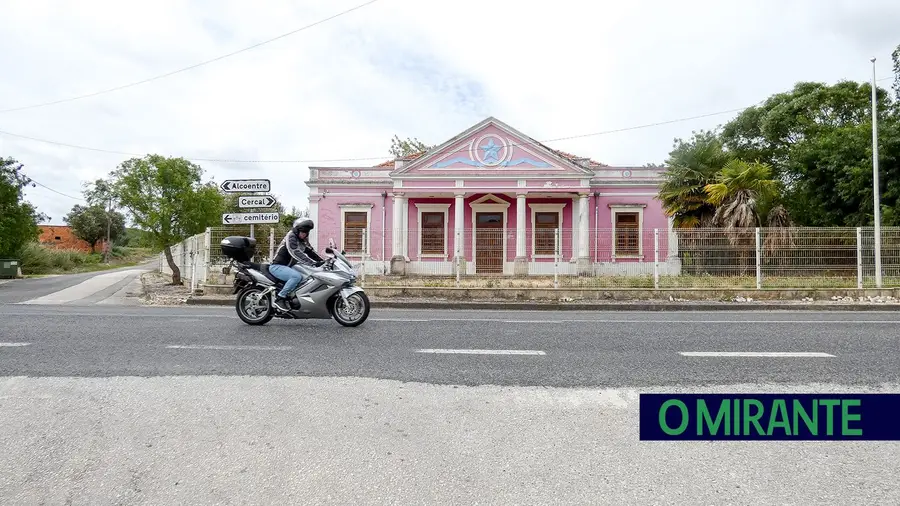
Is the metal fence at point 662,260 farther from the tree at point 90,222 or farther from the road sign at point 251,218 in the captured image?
the tree at point 90,222

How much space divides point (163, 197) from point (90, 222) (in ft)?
150

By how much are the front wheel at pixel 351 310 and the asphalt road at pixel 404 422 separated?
4.07 feet

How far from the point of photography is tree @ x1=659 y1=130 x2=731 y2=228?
18422 millimetres

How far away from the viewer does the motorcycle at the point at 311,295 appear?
727 centimetres

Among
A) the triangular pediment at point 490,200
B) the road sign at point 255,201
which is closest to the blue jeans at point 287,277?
the road sign at point 255,201

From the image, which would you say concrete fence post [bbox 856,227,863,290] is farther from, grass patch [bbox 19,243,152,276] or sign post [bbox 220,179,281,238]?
grass patch [bbox 19,243,152,276]

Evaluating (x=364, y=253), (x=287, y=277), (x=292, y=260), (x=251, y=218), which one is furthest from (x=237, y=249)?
(x=364, y=253)

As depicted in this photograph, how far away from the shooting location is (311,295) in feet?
23.8

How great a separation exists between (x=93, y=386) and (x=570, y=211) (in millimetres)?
20040

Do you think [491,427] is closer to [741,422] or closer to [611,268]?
[741,422]

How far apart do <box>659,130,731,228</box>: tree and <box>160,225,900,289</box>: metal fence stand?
521cm

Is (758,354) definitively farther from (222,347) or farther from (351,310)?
(222,347)

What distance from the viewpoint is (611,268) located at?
44.2ft

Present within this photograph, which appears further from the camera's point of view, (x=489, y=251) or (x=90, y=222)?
(x=90, y=222)
